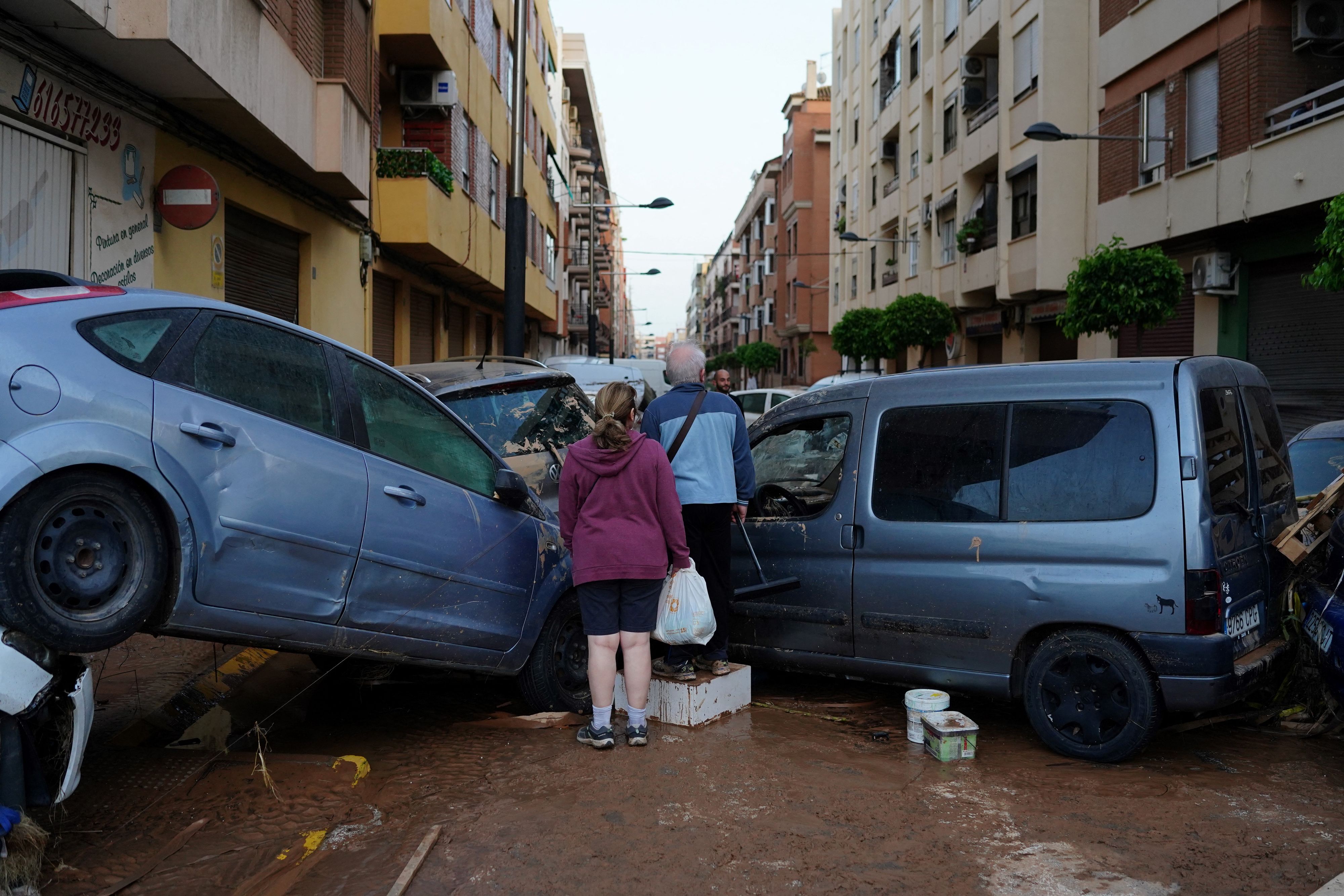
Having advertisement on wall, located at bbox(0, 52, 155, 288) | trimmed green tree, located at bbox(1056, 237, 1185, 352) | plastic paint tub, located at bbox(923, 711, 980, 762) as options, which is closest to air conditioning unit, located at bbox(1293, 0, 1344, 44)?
trimmed green tree, located at bbox(1056, 237, 1185, 352)

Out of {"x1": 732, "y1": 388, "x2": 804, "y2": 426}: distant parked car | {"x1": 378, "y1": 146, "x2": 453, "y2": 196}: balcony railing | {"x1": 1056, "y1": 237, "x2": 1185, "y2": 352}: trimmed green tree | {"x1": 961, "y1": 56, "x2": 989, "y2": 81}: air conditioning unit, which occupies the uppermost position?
{"x1": 961, "y1": 56, "x2": 989, "y2": 81}: air conditioning unit

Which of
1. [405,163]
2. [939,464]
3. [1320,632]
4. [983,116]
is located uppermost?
[983,116]

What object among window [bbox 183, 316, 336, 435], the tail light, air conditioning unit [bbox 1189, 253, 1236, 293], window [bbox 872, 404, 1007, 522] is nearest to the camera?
window [bbox 183, 316, 336, 435]

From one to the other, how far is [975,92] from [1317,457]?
80.4 feet

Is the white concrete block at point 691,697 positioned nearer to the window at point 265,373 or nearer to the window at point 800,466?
the window at point 800,466

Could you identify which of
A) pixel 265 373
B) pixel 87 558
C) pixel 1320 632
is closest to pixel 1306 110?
pixel 1320 632

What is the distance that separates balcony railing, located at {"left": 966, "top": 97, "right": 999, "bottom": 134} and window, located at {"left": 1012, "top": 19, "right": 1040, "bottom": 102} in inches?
61.7

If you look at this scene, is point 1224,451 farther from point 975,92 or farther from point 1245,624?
point 975,92

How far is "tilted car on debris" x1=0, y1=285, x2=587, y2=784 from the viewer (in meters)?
3.43

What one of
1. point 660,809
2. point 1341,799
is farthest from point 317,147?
point 1341,799

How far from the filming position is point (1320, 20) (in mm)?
15930

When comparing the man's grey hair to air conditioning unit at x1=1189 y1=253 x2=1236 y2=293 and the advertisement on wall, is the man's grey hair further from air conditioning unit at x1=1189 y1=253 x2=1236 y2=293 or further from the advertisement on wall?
air conditioning unit at x1=1189 y1=253 x2=1236 y2=293

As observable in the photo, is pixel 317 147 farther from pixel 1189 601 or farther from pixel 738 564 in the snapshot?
pixel 1189 601

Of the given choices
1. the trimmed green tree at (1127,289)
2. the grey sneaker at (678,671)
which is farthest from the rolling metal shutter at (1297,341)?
the grey sneaker at (678,671)
